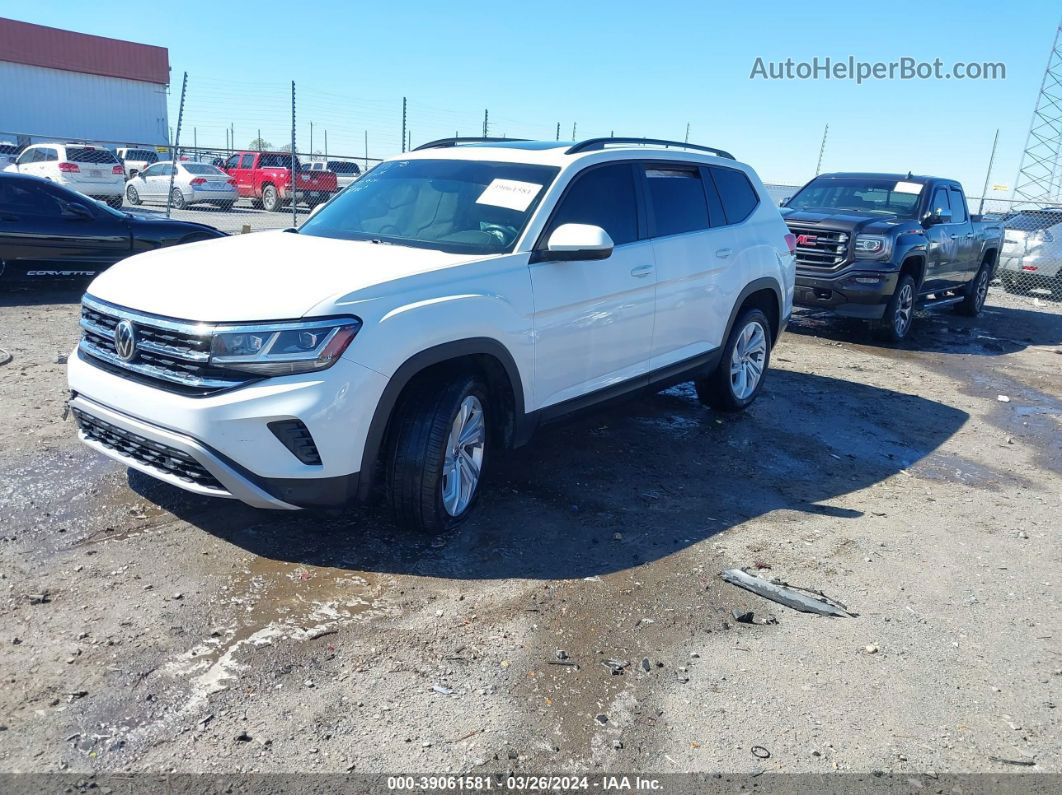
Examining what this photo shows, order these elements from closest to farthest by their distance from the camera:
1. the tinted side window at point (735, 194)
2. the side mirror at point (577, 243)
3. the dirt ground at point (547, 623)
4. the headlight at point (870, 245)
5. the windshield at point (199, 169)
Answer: the dirt ground at point (547, 623)
the side mirror at point (577, 243)
the tinted side window at point (735, 194)
the headlight at point (870, 245)
the windshield at point (199, 169)

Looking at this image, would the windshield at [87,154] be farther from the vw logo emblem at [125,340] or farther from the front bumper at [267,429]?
the front bumper at [267,429]

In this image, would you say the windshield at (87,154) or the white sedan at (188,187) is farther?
the white sedan at (188,187)

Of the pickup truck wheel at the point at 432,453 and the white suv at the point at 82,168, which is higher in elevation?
the white suv at the point at 82,168

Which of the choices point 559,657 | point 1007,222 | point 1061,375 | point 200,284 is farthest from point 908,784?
point 1007,222

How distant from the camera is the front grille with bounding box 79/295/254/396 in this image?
11.8ft

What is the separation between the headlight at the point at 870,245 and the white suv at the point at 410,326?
16.3 ft

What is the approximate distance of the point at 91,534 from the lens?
405 centimetres

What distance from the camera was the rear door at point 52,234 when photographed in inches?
370

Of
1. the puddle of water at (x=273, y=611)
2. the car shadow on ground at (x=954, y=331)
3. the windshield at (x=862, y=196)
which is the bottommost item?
the puddle of water at (x=273, y=611)

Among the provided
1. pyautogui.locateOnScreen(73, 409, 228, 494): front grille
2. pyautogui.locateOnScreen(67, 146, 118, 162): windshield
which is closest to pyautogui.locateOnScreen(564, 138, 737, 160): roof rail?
pyautogui.locateOnScreen(73, 409, 228, 494): front grille

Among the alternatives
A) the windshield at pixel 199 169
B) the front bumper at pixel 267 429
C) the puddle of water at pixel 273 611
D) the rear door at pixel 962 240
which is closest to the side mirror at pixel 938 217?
the rear door at pixel 962 240

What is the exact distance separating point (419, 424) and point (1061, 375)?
8833mm

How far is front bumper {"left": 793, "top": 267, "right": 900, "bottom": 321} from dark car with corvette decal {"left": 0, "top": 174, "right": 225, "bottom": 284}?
25.9ft

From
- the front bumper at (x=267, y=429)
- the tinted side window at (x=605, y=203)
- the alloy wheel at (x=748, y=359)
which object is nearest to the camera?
the front bumper at (x=267, y=429)
